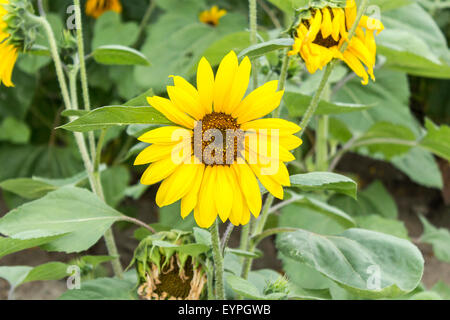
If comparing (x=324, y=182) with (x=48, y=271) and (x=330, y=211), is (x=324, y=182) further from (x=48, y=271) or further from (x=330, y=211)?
(x=48, y=271)

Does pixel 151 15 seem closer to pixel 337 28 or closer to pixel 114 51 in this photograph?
pixel 114 51

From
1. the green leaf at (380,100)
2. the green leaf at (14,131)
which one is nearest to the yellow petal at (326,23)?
the green leaf at (380,100)

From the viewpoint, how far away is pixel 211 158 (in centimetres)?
49

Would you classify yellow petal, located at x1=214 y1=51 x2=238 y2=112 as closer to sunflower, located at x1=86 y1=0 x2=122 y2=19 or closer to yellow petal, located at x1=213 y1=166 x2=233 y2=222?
yellow petal, located at x1=213 y1=166 x2=233 y2=222

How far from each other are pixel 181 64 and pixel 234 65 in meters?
0.68

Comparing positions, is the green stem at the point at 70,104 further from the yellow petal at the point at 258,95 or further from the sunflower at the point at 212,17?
the sunflower at the point at 212,17

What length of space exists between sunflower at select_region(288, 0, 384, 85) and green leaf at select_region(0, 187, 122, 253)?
272 millimetres

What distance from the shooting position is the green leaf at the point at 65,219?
59 centimetres

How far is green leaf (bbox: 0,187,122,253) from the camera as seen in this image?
589 mm

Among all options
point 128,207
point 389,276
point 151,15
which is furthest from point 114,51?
point 151,15

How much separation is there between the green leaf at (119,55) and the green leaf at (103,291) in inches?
9.5

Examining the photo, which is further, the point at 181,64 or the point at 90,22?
the point at 90,22

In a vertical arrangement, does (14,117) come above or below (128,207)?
above
